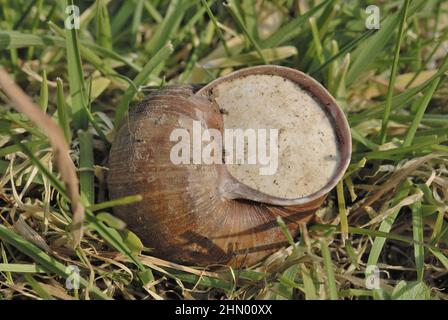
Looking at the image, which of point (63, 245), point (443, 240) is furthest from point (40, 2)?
point (443, 240)

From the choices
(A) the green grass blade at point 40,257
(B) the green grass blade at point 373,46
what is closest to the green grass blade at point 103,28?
(A) the green grass blade at point 40,257

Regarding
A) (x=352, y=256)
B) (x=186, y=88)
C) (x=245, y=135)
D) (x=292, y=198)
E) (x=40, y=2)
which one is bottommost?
(x=352, y=256)

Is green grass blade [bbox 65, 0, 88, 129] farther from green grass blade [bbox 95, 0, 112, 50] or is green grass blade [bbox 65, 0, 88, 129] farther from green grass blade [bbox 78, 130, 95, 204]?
green grass blade [bbox 95, 0, 112, 50]

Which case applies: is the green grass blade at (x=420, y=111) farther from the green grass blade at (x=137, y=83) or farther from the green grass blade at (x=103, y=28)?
the green grass blade at (x=103, y=28)

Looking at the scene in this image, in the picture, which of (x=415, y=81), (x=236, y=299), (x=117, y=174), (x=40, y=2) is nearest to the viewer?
(x=117, y=174)

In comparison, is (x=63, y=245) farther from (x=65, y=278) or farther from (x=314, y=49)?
(x=314, y=49)

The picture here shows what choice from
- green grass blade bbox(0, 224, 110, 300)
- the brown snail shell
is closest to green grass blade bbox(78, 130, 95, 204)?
the brown snail shell
